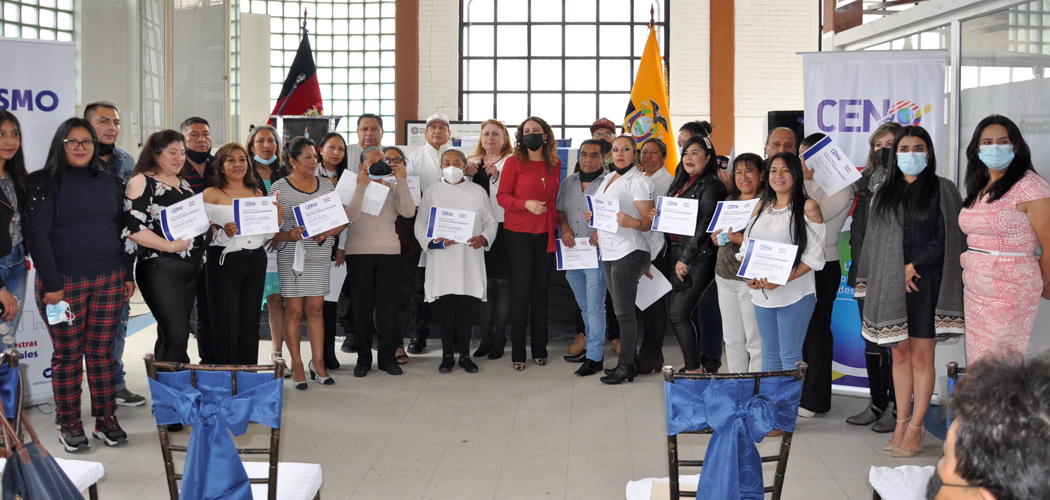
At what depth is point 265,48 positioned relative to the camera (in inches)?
430

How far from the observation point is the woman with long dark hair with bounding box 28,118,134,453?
3344mm

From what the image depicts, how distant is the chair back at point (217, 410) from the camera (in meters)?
1.84

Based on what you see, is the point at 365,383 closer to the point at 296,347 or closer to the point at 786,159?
the point at 296,347

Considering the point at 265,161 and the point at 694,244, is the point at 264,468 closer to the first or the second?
the point at 694,244

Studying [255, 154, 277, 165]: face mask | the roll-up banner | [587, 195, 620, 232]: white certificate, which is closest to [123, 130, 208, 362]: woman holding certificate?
the roll-up banner

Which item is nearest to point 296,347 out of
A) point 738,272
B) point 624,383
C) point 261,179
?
point 261,179

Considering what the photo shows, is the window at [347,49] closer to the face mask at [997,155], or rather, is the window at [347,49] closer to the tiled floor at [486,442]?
the tiled floor at [486,442]

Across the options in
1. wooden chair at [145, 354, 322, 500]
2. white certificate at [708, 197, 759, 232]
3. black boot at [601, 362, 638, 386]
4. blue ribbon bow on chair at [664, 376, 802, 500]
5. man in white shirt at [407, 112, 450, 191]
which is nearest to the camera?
blue ribbon bow on chair at [664, 376, 802, 500]

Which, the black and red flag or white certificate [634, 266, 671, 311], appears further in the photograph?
the black and red flag

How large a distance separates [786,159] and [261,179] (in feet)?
10.1

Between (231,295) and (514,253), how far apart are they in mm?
1806

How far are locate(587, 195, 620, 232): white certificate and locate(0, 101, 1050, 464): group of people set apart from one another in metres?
0.08

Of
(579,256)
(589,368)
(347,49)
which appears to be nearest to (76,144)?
(579,256)

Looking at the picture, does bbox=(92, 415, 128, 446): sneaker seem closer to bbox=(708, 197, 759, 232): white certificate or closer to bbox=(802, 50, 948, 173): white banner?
bbox=(708, 197, 759, 232): white certificate
